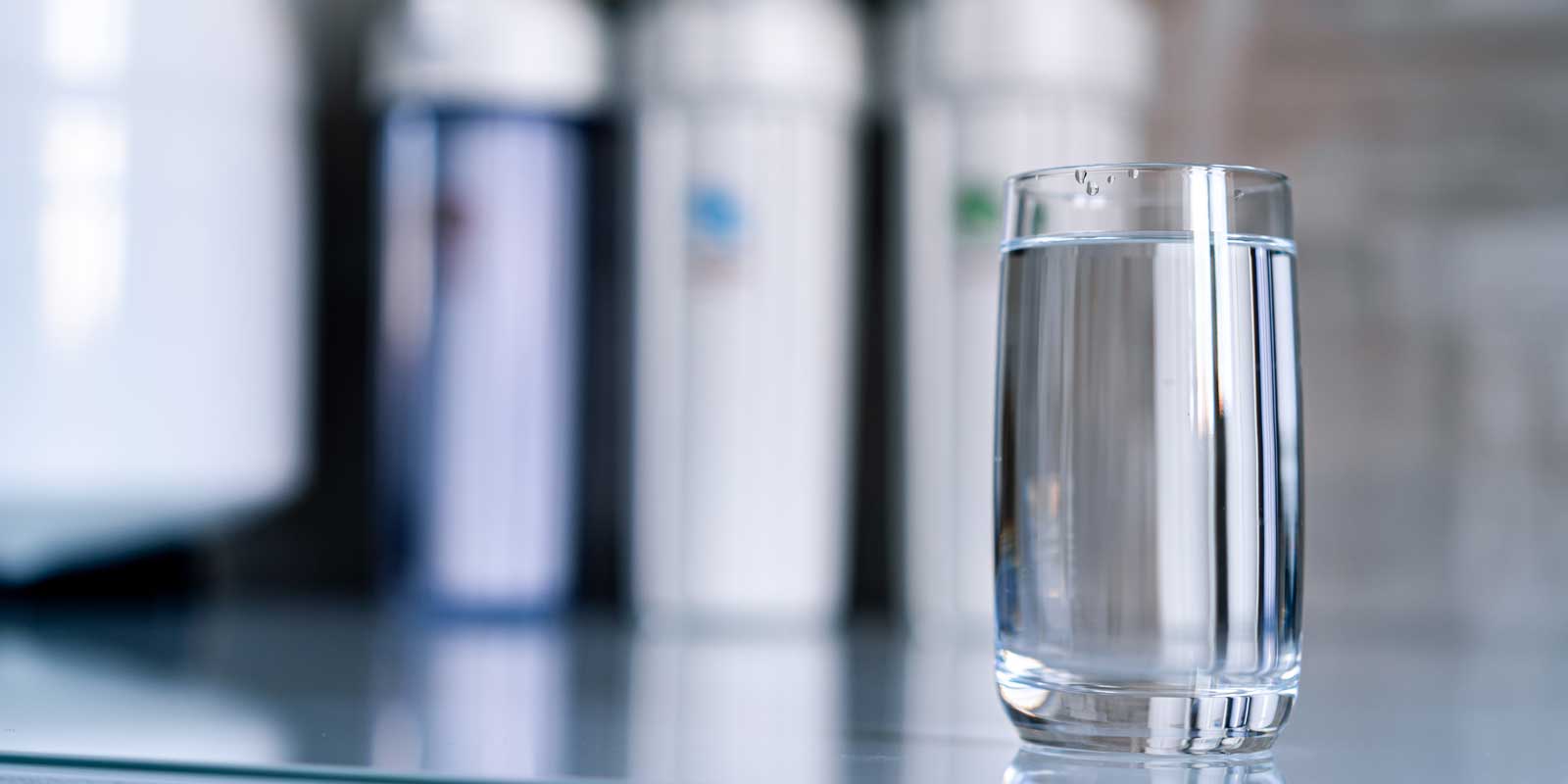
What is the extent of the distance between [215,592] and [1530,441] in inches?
25.6

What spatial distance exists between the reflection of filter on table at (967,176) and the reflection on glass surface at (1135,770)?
0.28m

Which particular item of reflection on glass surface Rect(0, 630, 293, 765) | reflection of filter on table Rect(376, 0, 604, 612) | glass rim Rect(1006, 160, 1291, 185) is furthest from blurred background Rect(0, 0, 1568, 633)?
glass rim Rect(1006, 160, 1291, 185)

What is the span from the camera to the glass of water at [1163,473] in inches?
12.8

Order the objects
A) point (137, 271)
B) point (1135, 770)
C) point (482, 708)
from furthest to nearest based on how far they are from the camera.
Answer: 1. point (137, 271)
2. point (482, 708)
3. point (1135, 770)

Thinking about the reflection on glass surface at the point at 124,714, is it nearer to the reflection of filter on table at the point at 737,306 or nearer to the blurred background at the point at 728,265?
the blurred background at the point at 728,265

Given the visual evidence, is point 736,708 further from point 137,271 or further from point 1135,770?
point 137,271

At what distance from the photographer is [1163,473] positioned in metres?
0.33

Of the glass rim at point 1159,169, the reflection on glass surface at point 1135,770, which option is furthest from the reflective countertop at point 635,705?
the glass rim at point 1159,169

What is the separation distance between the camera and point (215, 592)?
0.78 metres

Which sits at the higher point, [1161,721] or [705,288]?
[705,288]

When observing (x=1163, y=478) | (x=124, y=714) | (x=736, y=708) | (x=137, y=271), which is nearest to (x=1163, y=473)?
(x=1163, y=478)

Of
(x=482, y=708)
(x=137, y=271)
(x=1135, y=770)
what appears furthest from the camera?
(x=137, y=271)

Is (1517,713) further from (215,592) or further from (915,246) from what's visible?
(215,592)

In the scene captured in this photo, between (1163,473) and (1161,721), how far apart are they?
0.18ft
